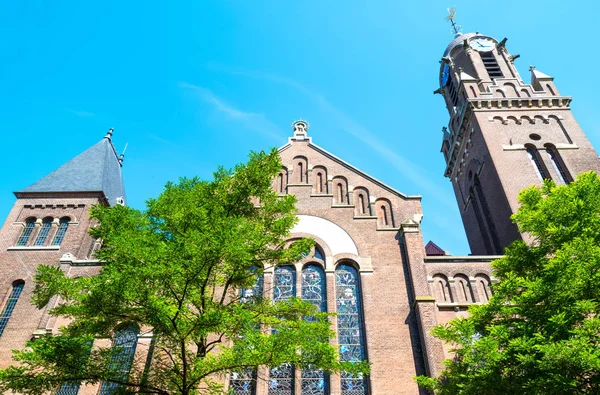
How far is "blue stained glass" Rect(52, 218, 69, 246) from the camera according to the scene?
20223 millimetres

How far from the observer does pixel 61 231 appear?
20703mm

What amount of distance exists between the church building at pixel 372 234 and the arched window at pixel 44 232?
0.21 ft

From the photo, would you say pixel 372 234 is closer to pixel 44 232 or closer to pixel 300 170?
pixel 300 170

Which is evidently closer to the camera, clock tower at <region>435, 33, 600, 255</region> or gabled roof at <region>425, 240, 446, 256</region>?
clock tower at <region>435, 33, 600, 255</region>

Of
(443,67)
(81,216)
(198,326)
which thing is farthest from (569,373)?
(443,67)

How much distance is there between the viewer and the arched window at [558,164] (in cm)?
2122

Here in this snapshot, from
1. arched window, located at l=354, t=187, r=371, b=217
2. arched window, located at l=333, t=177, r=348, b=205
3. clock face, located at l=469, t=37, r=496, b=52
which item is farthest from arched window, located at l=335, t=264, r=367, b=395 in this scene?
clock face, located at l=469, t=37, r=496, b=52

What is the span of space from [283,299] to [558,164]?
1587 cm

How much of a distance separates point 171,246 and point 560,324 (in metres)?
8.60

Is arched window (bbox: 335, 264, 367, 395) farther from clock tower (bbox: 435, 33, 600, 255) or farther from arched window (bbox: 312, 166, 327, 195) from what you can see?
clock tower (bbox: 435, 33, 600, 255)

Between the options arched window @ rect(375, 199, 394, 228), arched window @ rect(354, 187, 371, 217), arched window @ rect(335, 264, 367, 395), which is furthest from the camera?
arched window @ rect(354, 187, 371, 217)

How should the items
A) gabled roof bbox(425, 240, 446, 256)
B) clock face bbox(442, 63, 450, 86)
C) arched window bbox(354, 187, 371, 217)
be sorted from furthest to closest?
clock face bbox(442, 63, 450, 86)
gabled roof bbox(425, 240, 446, 256)
arched window bbox(354, 187, 371, 217)

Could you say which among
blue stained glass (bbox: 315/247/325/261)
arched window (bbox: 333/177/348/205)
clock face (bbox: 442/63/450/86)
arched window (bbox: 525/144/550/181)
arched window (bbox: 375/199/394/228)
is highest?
clock face (bbox: 442/63/450/86)

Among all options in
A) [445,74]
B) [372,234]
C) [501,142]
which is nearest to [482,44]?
[445,74]
